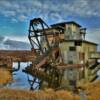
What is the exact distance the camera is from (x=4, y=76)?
3653 cm

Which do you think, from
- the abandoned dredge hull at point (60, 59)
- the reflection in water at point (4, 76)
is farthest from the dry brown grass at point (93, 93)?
the reflection in water at point (4, 76)

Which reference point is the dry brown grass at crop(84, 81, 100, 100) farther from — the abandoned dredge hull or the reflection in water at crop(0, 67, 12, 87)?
the reflection in water at crop(0, 67, 12, 87)

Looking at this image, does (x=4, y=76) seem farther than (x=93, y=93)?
Yes

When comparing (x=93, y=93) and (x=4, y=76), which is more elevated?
(x=4, y=76)

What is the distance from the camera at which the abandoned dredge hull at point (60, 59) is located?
2919cm

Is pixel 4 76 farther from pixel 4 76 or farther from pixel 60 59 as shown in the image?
pixel 60 59

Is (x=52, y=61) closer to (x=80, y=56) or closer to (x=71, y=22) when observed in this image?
(x=80, y=56)

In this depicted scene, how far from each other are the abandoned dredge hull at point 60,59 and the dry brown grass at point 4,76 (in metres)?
1.34

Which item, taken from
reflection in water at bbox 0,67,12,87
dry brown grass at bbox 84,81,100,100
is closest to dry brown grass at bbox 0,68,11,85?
reflection in water at bbox 0,67,12,87

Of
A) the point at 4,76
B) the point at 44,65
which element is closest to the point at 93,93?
the point at 44,65

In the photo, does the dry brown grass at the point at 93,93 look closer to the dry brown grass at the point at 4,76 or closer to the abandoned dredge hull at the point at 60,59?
the abandoned dredge hull at the point at 60,59

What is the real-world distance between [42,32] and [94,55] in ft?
32.1

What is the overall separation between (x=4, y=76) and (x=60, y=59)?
924cm

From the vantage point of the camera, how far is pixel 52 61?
2908cm
